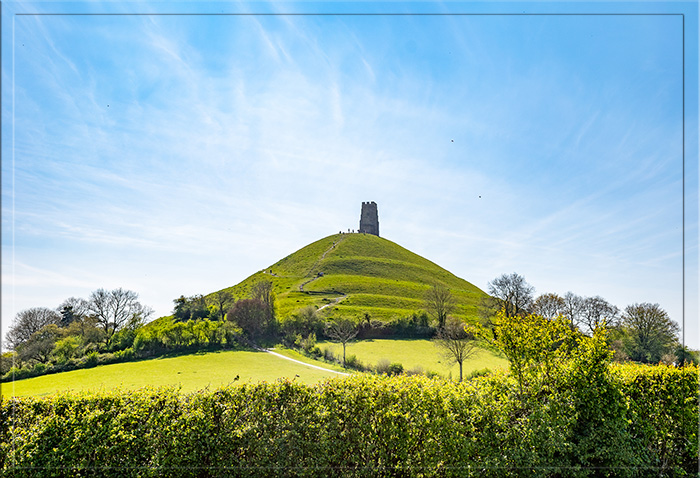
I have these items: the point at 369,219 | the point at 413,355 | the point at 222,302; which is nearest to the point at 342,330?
the point at 413,355

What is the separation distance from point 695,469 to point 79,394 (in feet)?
50.2

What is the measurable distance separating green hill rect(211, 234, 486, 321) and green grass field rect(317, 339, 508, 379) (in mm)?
15487

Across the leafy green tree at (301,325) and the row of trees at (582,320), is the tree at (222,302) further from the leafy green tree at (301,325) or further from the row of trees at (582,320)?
the row of trees at (582,320)

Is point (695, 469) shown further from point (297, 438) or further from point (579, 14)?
point (579, 14)

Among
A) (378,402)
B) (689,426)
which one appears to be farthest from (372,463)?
(689,426)

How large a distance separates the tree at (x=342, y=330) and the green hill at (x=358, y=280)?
39.8ft

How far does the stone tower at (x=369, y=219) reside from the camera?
16888 cm

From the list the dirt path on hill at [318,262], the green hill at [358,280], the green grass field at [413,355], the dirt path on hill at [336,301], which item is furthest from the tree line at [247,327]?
the dirt path on hill at [318,262]

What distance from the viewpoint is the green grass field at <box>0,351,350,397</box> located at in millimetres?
30734

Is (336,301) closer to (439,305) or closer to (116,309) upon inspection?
(439,305)

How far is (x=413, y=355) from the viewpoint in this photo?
4988 centimetres

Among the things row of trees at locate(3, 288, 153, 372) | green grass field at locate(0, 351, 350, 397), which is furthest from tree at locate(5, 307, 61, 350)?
green grass field at locate(0, 351, 350, 397)

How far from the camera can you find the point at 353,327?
5884 centimetres

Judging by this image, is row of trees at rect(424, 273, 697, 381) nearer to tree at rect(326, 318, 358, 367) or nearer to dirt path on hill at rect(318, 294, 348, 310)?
tree at rect(326, 318, 358, 367)
